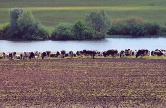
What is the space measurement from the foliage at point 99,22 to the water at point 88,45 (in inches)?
90.2

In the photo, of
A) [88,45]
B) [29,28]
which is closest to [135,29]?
[29,28]

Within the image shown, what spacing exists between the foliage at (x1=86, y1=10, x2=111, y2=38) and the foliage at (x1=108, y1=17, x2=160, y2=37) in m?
4.23

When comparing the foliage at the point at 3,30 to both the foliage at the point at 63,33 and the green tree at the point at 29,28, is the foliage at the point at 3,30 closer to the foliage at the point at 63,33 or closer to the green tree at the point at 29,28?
the green tree at the point at 29,28

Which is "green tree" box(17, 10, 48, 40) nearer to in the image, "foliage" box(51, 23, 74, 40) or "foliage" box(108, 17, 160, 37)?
Result: "foliage" box(51, 23, 74, 40)

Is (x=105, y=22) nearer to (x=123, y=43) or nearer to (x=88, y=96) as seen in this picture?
(x=123, y=43)

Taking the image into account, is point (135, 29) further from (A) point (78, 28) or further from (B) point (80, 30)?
(A) point (78, 28)

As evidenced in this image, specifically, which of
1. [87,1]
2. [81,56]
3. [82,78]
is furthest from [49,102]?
[87,1]

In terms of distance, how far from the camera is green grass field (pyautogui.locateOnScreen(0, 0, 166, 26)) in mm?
98688

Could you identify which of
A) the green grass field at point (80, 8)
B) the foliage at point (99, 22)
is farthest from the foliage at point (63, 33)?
the green grass field at point (80, 8)

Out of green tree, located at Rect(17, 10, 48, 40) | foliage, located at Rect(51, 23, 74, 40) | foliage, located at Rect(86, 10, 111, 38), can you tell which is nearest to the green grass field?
green tree, located at Rect(17, 10, 48, 40)

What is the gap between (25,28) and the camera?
7988 cm

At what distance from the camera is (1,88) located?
34.0 metres

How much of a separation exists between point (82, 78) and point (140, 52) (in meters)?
12.5

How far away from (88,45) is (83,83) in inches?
1300
